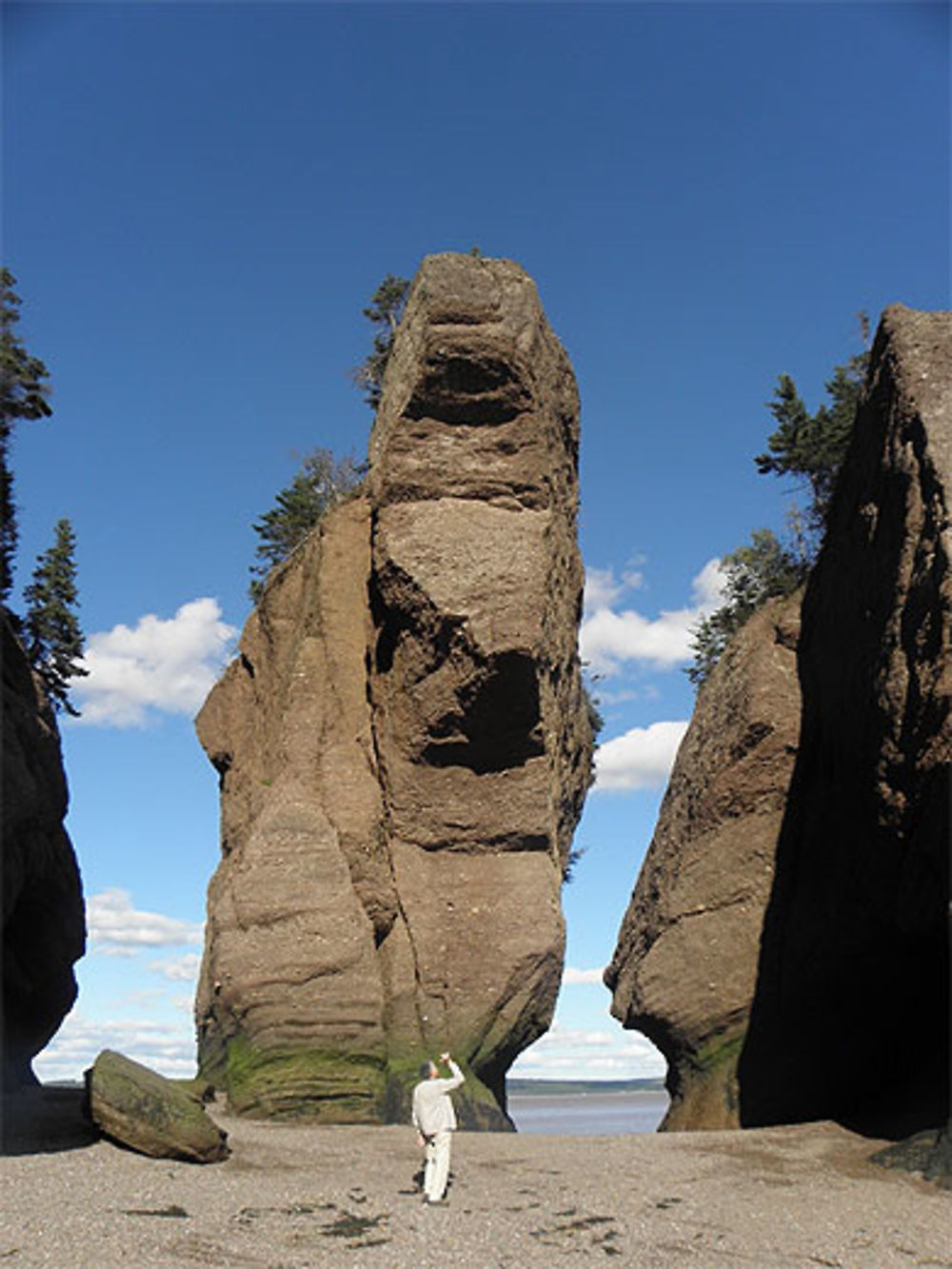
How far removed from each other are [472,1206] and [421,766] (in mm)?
13290

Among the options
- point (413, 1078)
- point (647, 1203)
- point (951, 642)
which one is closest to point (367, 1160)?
point (647, 1203)

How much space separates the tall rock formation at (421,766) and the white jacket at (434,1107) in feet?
28.5

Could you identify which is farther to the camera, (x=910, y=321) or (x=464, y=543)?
(x=464, y=543)

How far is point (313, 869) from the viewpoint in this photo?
23.9 meters

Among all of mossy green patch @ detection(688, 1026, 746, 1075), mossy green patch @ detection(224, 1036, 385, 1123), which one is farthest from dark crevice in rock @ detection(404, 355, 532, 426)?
mossy green patch @ detection(688, 1026, 746, 1075)

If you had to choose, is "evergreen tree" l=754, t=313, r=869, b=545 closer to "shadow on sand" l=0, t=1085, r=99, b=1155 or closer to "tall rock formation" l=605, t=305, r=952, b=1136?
"tall rock formation" l=605, t=305, r=952, b=1136

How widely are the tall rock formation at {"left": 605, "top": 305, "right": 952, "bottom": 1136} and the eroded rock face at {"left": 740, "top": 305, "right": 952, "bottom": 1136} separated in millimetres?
46

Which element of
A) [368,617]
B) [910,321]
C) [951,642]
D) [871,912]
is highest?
[910,321]

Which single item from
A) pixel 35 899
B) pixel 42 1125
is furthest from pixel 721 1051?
pixel 35 899

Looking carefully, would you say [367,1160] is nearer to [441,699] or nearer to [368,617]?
[441,699]

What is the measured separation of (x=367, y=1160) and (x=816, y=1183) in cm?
674

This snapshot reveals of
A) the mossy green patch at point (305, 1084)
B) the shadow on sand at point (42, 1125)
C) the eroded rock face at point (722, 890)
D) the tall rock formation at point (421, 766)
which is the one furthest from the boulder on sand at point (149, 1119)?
the eroded rock face at point (722, 890)

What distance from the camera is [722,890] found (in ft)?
81.8

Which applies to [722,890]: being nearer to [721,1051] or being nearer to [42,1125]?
[721,1051]
